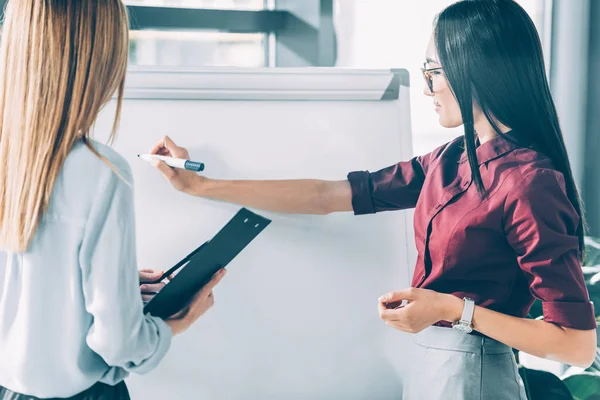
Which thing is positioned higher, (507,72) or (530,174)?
(507,72)

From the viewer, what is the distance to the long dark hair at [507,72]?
0.82 m

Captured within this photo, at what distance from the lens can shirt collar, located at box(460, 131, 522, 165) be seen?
2.75 ft

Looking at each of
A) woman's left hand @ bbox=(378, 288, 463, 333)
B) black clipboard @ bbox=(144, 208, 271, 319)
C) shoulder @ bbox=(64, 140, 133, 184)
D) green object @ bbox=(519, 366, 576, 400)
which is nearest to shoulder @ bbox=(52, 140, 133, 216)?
shoulder @ bbox=(64, 140, 133, 184)

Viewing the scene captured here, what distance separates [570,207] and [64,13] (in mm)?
652

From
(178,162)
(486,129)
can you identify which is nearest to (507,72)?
(486,129)

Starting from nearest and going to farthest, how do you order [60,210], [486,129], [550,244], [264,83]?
[60,210] → [550,244] → [486,129] → [264,83]

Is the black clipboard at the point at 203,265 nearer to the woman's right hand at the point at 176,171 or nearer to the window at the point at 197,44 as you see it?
the woman's right hand at the point at 176,171

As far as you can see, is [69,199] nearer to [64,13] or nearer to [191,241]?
[64,13]

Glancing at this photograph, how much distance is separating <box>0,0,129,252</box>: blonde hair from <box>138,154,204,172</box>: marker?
20 cm

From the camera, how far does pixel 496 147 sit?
0.85 m

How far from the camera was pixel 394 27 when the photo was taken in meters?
1.17

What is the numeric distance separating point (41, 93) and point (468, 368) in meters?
0.64

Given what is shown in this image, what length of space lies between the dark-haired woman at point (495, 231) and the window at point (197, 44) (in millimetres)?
511

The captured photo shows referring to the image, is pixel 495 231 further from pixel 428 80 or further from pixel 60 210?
pixel 60 210
